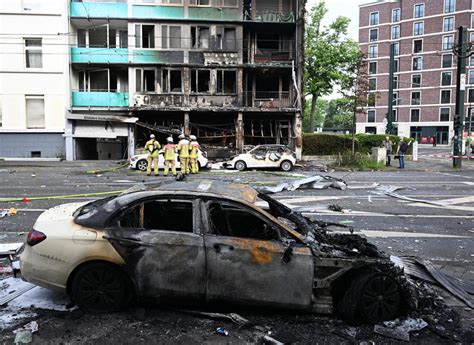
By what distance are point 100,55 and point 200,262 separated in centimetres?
2789

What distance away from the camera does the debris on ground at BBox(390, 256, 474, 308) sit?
518 cm

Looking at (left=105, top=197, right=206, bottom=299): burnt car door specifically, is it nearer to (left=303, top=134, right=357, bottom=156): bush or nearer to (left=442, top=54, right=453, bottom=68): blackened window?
(left=303, top=134, right=357, bottom=156): bush

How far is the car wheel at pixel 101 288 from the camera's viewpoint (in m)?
4.53

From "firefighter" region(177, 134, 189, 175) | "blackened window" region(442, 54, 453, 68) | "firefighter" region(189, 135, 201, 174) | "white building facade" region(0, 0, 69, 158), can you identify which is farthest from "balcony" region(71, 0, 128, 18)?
"blackened window" region(442, 54, 453, 68)

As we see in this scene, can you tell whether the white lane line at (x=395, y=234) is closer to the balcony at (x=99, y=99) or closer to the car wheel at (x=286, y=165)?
the car wheel at (x=286, y=165)

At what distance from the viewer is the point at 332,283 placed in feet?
14.6

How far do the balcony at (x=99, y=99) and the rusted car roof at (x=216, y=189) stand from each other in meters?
25.5

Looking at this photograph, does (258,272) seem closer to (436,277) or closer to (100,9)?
(436,277)

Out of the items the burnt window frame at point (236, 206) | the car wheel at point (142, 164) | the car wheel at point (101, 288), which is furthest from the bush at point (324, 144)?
the car wheel at point (101, 288)

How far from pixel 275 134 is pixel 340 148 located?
15.2 ft

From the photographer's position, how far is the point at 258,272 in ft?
14.4

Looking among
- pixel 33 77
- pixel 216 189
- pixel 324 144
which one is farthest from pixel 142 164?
pixel 216 189

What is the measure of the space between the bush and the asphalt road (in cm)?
1249

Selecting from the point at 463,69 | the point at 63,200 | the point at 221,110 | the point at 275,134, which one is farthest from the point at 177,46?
the point at 63,200
